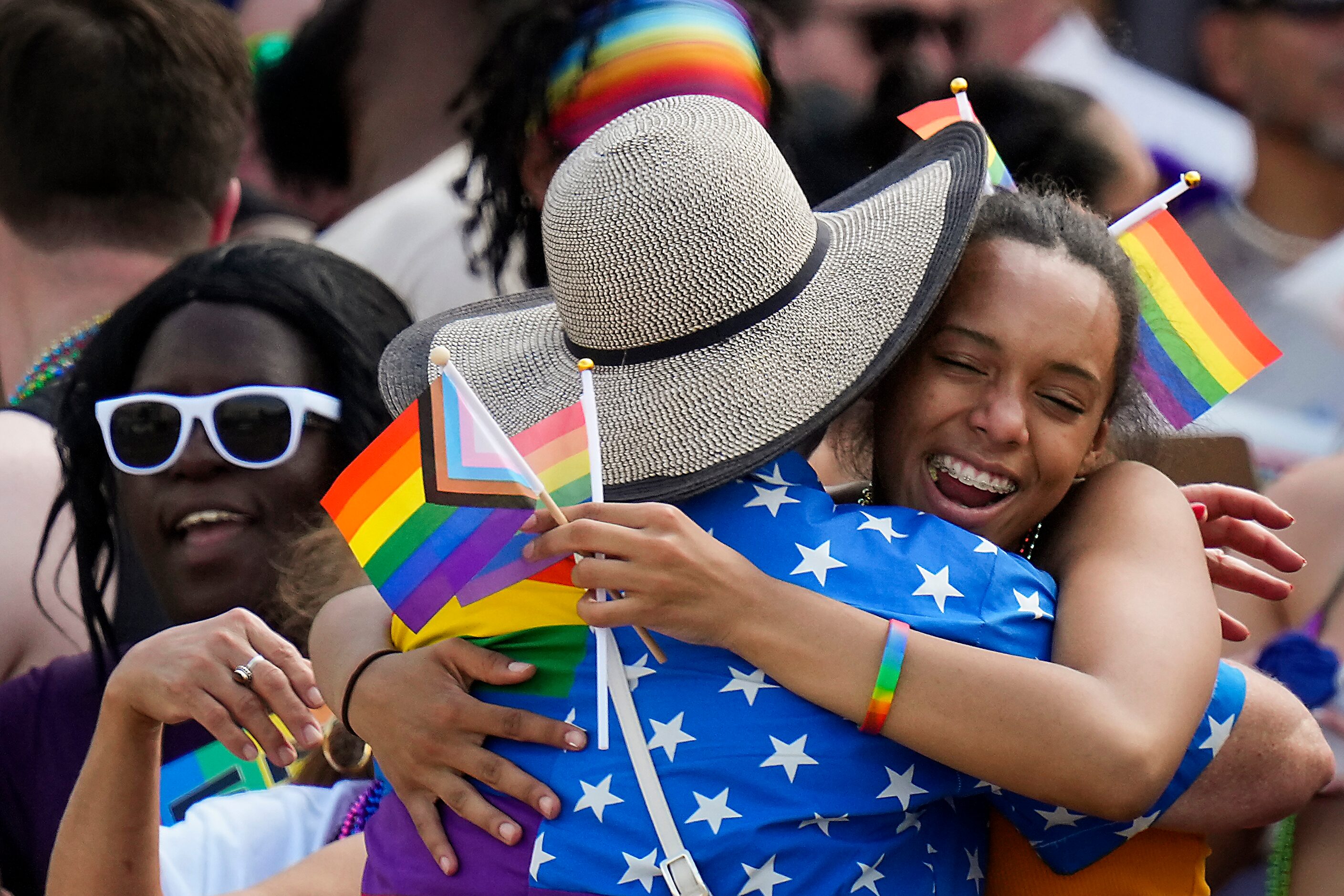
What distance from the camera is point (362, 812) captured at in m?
2.63

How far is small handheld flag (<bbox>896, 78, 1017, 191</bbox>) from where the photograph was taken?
2.46 meters

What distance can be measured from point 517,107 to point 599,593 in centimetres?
217

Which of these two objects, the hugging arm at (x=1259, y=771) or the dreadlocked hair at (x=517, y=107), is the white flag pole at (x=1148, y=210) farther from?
the dreadlocked hair at (x=517, y=107)

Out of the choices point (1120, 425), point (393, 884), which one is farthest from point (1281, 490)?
point (393, 884)

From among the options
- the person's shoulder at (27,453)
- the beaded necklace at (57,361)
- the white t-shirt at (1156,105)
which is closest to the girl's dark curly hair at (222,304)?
the person's shoulder at (27,453)

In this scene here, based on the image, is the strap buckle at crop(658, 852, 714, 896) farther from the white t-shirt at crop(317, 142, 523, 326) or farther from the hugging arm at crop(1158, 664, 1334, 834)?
the white t-shirt at crop(317, 142, 523, 326)

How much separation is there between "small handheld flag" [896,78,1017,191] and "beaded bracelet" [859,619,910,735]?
3.21 feet

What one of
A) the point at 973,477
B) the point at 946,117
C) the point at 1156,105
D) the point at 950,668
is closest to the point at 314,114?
the point at 1156,105

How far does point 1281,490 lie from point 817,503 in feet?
5.10

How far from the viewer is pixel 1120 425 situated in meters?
2.41

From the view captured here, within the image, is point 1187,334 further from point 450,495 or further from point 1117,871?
point 450,495

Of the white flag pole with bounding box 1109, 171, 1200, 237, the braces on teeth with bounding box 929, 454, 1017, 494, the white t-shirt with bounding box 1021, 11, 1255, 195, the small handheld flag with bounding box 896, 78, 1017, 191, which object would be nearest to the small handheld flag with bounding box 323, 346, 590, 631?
the braces on teeth with bounding box 929, 454, 1017, 494

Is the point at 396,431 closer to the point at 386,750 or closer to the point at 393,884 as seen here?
the point at 386,750

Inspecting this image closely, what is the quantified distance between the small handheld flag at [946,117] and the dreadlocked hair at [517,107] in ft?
3.54
